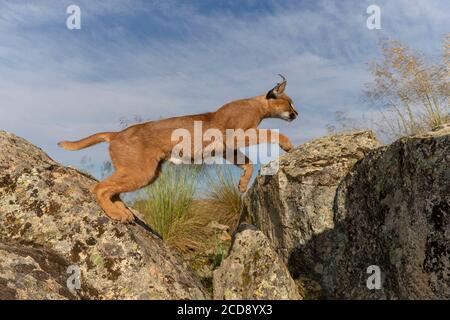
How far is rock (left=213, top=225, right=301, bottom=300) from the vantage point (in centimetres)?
514

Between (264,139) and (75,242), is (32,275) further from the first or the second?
(264,139)

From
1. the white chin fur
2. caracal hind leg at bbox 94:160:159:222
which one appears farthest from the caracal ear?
caracal hind leg at bbox 94:160:159:222

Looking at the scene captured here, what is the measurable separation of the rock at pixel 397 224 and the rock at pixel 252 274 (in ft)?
2.77

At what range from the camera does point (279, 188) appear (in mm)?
6473

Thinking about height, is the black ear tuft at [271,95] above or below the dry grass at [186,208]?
above

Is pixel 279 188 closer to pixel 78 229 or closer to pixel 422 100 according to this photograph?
pixel 78 229

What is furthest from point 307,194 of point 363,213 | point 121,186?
point 121,186

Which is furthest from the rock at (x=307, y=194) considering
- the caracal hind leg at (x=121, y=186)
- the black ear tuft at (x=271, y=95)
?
the caracal hind leg at (x=121, y=186)

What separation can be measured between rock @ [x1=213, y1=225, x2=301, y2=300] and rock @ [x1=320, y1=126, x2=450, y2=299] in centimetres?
85

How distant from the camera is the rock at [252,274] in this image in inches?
202

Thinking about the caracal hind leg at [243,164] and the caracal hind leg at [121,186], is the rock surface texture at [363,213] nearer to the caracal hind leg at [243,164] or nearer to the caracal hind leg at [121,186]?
the caracal hind leg at [243,164]

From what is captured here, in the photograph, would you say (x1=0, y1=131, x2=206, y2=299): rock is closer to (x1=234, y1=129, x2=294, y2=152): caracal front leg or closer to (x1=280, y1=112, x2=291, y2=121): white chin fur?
(x1=234, y1=129, x2=294, y2=152): caracal front leg

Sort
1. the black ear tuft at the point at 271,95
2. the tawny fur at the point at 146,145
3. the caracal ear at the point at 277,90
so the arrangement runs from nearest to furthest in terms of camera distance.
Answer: the tawny fur at the point at 146,145
the caracal ear at the point at 277,90
the black ear tuft at the point at 271,95
